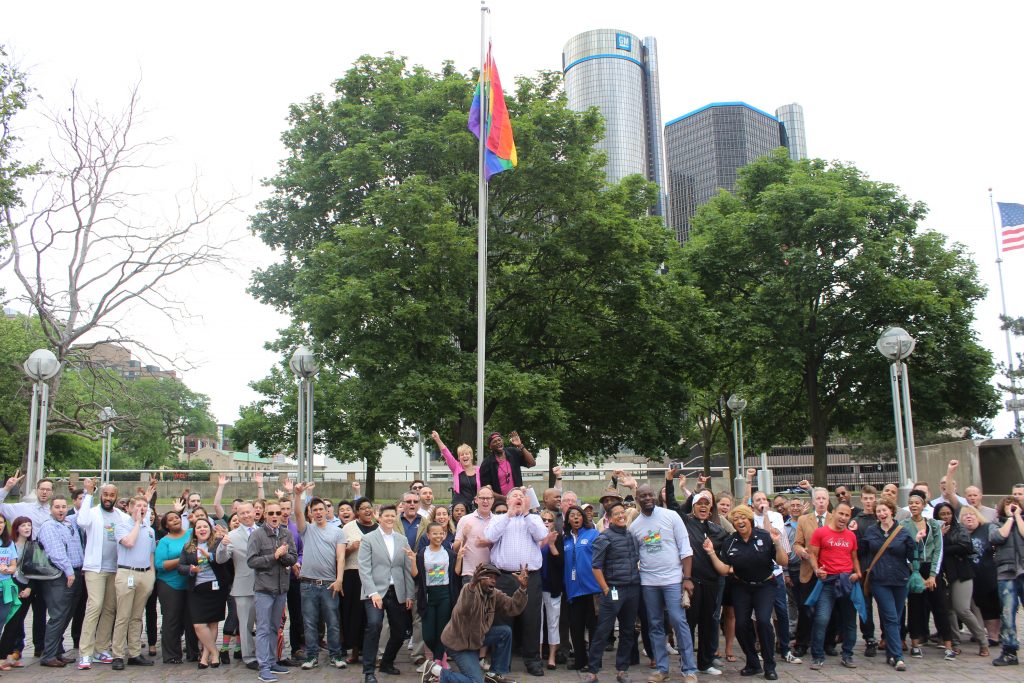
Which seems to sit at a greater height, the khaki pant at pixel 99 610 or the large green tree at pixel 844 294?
the large green tree at pixel 844 294

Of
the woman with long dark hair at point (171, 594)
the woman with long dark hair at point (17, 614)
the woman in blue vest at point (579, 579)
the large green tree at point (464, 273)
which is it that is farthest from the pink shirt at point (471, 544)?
the large green tree at point (464, 273)

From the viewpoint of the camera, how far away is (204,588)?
9359mm

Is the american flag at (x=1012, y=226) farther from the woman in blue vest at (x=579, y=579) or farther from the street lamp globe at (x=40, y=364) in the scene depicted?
the street lamp globe at (x=40, y=364)

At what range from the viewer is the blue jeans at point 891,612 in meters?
9.09

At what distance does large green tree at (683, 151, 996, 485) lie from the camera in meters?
26.4

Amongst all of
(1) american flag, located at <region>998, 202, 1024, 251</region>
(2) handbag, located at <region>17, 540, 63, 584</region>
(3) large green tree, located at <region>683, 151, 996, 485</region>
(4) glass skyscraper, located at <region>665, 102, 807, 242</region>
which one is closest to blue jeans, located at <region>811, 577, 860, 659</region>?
(2) handbag, located at <region>17, 540, 63, 584</region>

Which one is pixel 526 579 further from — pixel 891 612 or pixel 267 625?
pixel 891 612

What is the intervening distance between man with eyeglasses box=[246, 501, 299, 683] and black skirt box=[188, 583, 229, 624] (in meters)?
0.63

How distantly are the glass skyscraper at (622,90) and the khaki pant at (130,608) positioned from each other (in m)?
163

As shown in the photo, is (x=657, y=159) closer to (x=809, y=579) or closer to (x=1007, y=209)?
(x=1007, y=209)

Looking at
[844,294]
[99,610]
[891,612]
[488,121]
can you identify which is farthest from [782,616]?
[844,294]

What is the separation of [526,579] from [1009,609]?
5631 mm

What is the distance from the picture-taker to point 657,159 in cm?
17825

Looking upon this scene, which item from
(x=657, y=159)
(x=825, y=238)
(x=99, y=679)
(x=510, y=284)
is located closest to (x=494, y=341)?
(x=510, y=284)
